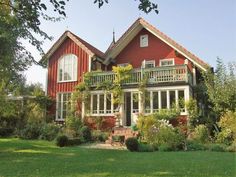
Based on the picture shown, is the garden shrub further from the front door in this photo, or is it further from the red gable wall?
the red gable wall

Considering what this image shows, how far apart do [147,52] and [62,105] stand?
8023 millimetres

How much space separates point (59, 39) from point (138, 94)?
8762 millimetres

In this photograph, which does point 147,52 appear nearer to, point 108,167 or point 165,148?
point 165,148

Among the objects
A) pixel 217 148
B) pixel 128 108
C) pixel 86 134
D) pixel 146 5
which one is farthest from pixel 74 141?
pixel 146 5

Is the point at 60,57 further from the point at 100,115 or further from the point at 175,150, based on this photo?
the point at 175,150

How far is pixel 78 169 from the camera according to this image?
890 cm

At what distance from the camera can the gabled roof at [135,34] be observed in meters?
22.2

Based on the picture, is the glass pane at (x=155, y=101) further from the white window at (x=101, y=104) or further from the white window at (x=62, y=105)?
the white window at (x=62, y=105)

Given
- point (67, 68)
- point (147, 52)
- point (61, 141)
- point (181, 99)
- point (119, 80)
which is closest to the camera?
point (61, 141)

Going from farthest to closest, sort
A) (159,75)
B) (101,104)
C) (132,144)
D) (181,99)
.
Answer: (101,104) < (159,75) < (181,99) < (132,144)

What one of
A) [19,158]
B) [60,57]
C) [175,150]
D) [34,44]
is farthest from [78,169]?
[60,57]

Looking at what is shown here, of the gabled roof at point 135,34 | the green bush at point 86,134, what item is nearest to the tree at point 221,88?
the gabled roof at point 135,34

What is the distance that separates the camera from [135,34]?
24844 mm

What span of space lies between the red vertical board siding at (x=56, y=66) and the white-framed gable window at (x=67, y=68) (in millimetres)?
294
